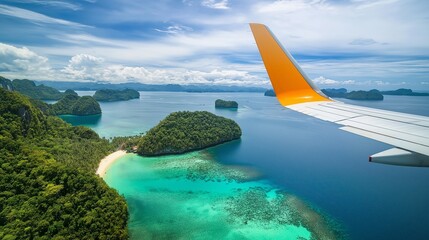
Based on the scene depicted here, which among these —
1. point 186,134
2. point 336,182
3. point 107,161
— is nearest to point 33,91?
point 107,161

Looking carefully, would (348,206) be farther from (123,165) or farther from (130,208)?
(123,165)

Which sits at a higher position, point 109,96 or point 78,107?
point 109,96

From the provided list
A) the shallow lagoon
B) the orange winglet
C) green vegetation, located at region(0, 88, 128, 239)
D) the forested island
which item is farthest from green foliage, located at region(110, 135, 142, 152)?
the forested island

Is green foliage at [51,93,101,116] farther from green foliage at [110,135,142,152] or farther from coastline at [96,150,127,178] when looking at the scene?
coastline at [96,150,127,178]

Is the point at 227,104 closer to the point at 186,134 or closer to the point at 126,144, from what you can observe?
the point at 186,134

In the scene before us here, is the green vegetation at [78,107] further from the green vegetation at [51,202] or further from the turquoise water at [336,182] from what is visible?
the green vegetation at [51,202]

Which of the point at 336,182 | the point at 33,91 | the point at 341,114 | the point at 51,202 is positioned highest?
the point at 341,114

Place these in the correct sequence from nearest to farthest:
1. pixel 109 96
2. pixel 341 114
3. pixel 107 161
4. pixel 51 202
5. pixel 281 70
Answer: pixel 281 70
pixel 341 114
pixel 51 202
pixel 107 161
pixel 109 96
